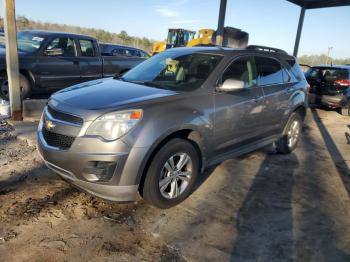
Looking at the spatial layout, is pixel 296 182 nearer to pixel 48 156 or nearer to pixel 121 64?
pixel 48 156

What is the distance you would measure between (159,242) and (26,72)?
6213mm

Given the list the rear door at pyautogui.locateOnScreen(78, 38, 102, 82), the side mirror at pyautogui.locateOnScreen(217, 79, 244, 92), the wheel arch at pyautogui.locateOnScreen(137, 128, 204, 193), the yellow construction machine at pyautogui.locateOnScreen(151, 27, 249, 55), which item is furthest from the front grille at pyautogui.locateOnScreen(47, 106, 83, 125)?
the yellow construction machine at pyautogui.locateOnScreen(151, 27, 249, 55)

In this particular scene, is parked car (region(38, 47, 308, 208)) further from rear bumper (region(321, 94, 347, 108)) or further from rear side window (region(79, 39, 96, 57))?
rear bumper (region(321, 94, 347, 108))

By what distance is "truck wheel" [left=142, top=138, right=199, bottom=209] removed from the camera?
352 centimetres

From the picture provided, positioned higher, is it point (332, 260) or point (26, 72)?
point (26, 72)

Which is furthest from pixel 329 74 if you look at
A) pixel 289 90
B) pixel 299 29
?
pixel 299 29

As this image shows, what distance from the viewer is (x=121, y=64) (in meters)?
10.1

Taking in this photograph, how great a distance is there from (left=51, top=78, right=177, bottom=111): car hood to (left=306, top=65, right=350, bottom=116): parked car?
27.6 ft

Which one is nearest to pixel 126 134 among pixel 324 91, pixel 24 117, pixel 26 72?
pixel 24 117

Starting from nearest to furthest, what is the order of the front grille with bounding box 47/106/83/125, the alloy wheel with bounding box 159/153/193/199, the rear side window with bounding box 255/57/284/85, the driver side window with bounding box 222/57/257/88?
the front grille with bounding box 47/106/83/125 < the alloy wheel with bounding box 159/153/193/199 < the driver side window with bounding box 222/57/257/88 < the rear side window with bounding box 255/57/284/85

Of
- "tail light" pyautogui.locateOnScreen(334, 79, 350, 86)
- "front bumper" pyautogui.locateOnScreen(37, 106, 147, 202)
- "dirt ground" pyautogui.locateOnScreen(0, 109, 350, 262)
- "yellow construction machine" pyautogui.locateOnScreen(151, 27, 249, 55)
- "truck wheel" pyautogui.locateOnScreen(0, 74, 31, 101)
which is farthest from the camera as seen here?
"yellow construction machine" pyautogui.locateOnScreen(151, 27, 249, 55)

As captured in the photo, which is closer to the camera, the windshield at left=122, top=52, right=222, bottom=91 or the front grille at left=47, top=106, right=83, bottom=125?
the front grille at left=47, top=106, right=83, bottom=125

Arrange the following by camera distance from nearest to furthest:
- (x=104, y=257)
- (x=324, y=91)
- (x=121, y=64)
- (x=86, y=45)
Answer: (x=104, y=257) < (x=86, y=45) < (x=121, y=64) < (x=324, y=91)

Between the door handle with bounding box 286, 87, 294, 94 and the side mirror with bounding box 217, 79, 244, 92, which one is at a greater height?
the side mirror with bounding box 217, 79, 244, 92
